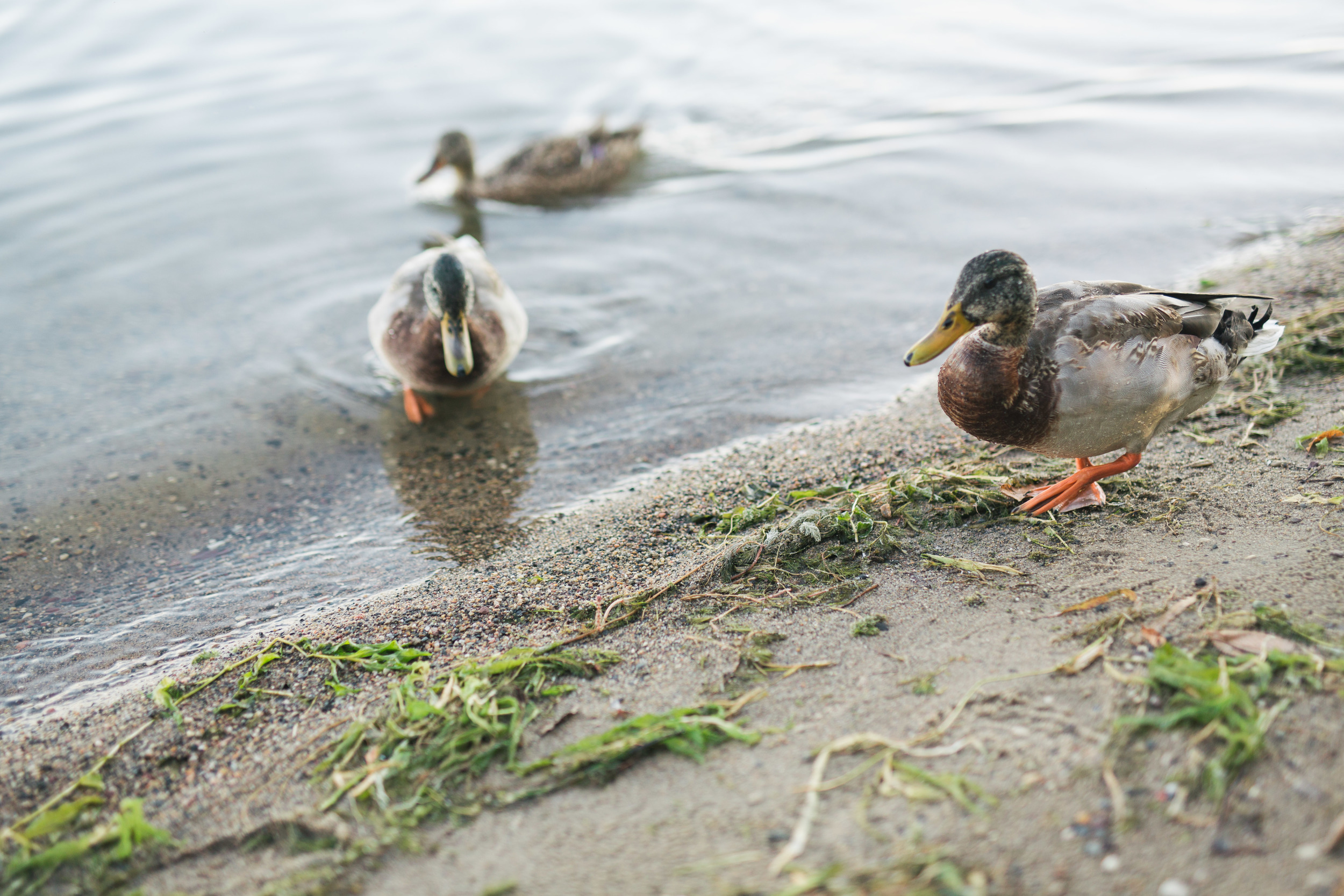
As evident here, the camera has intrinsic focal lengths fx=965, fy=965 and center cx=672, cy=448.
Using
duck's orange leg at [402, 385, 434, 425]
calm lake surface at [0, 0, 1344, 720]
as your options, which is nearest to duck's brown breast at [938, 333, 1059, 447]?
calm lake surface at [0, 0, 1344, 720]

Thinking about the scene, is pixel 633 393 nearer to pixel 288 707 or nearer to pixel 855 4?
pixel 288 707

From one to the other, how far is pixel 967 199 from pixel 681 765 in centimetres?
585

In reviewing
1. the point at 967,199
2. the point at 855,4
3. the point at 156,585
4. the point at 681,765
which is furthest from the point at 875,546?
the point at 855,4

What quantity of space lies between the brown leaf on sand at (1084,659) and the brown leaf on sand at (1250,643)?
0.83 ft

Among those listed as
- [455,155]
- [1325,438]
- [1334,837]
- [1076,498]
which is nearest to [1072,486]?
[1076,498]

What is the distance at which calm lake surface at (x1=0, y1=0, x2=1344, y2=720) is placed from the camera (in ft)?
13.8

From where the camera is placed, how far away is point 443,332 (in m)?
4.84

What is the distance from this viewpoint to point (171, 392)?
5.33 meters

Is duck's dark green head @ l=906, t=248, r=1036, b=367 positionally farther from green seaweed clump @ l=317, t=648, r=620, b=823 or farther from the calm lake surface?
the calm lake surface

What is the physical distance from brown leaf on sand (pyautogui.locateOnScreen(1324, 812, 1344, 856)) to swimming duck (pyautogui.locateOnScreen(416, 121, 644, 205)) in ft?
23.5

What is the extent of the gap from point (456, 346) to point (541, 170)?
373 cm

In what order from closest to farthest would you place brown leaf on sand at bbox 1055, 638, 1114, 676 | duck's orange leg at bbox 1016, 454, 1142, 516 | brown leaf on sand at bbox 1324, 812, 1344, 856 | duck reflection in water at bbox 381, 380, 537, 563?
1. brown leaf on sand at bbox 1324, 812, 1344, 856
2. brown leaf on sand at bbox 1055, 638, 1114, 676
3. duck's orange leg at bbox 1016, 454, 1142, 516
4. duck reflection in water at bbox 381, 380, 537, 563

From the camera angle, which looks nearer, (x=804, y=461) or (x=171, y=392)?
(x=804, y=461)

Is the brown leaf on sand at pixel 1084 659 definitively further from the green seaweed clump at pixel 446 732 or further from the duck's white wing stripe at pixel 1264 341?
the duck's white wing stripe at pixel 1264 341
